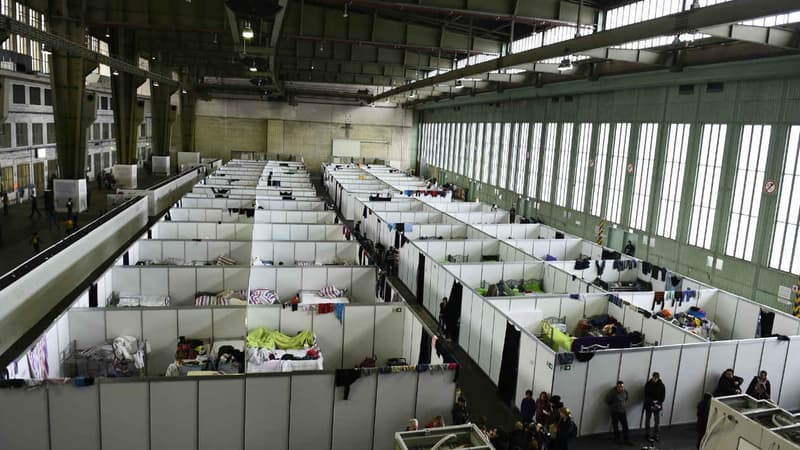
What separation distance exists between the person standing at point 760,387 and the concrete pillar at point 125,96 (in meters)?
33.1

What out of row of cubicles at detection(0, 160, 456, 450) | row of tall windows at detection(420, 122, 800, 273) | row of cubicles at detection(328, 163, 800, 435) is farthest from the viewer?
row of tall windows at detection(420, 122, 800, 273)

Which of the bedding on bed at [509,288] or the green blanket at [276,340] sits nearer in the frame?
the green blanket at [276,340]

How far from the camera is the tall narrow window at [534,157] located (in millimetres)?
33125

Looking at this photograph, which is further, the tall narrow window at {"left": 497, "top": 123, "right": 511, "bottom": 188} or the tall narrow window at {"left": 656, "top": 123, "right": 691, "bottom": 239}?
the tall narrow window at {"left": 497, "top": 123, "right": 511, "bottom": 188}

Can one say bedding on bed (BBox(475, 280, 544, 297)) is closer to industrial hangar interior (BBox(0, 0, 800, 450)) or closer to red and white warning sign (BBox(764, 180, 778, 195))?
industrial hangar interior (BBox(0, 0, 800, 450))

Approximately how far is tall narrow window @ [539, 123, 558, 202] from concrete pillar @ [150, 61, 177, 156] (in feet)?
93.3

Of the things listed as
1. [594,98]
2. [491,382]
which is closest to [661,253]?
[594,98]

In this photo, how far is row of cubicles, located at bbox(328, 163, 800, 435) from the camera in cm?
1086

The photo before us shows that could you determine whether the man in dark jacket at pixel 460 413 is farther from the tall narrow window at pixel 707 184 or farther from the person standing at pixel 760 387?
the tall narrow window at pixel 707 184

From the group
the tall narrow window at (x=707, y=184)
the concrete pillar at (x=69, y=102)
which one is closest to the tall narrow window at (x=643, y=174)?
the tall narrow window at (x=707, y=184)

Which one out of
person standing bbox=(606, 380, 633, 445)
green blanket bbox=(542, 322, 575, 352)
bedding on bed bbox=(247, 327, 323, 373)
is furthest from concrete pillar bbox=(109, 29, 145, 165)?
person standing bbox=(606, 380, 633, 445)

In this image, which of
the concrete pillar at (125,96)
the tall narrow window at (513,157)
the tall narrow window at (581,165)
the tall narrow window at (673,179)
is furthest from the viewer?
the tall narrow window at (513,157)

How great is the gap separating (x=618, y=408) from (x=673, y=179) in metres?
14.0

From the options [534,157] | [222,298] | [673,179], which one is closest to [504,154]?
[534,157]
